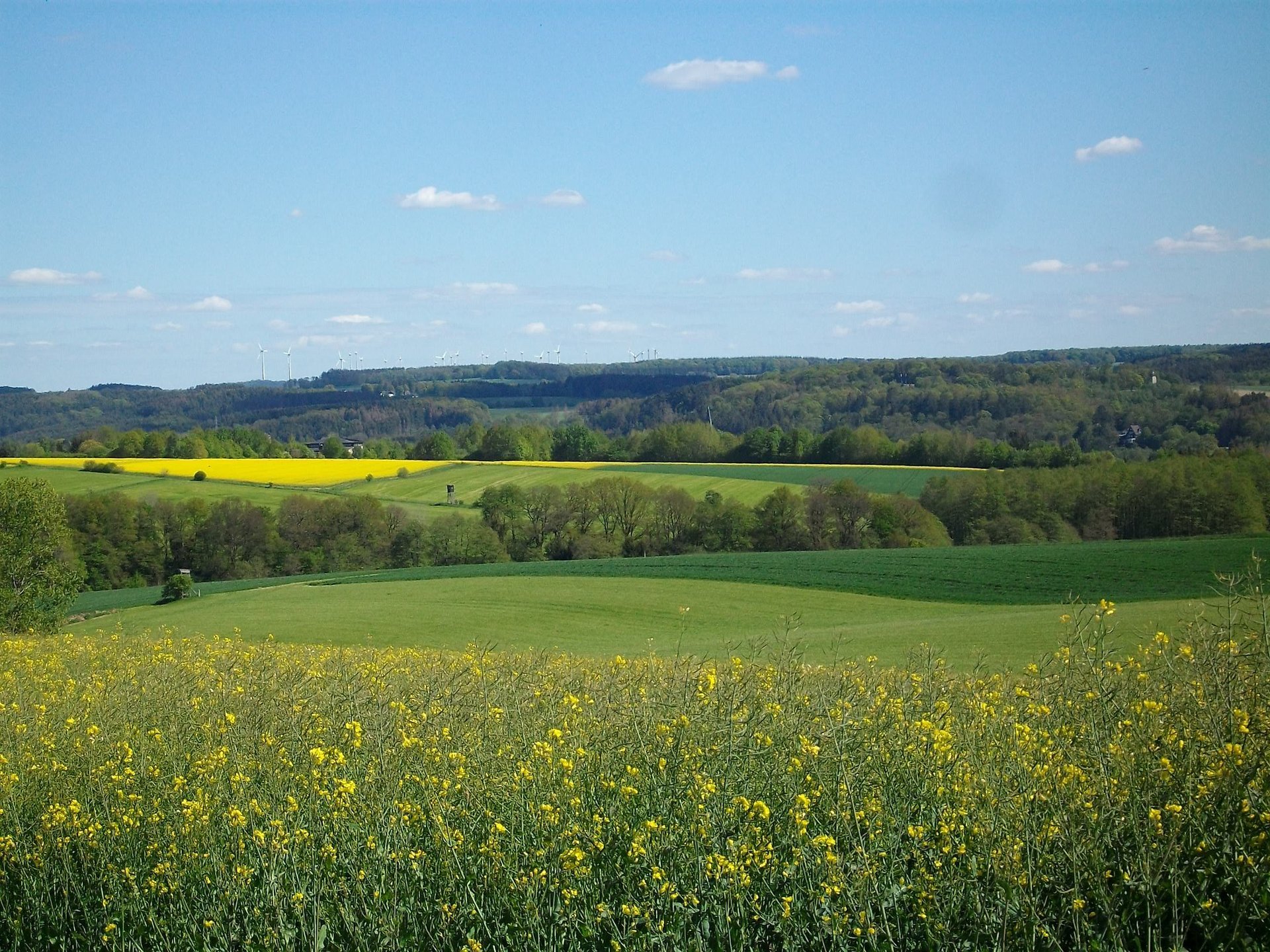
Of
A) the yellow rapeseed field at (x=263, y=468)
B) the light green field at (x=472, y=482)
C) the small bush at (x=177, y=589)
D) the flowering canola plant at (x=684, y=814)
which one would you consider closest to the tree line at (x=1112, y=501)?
the light green field at (x=472, y=482)

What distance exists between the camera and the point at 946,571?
140 ft

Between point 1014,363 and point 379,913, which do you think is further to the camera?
point 1014,363

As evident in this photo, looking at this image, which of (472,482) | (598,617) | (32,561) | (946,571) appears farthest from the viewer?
(472,482)

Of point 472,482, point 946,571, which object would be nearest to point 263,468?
point 472,482

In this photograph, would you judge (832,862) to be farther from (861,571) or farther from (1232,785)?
(861,571)

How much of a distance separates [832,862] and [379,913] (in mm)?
2079

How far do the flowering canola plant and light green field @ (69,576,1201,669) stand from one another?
1670 cm

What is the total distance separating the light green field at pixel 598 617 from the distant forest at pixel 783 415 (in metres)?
33.7

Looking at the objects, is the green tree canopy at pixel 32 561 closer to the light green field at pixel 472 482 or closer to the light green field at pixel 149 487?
the light green field at pixel 472 482

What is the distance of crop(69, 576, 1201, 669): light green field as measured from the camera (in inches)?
1062

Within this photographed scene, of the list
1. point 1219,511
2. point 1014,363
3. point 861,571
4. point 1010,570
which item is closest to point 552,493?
point 861,571

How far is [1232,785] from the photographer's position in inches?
168

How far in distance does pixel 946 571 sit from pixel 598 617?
50.5ft

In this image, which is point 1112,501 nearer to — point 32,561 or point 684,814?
point 32,561
